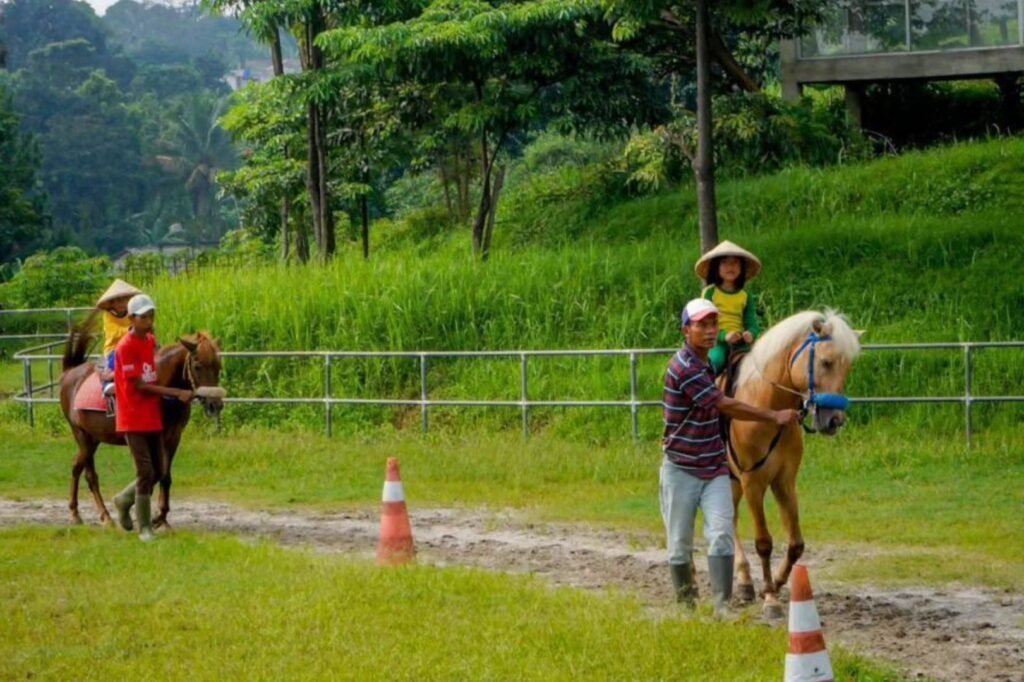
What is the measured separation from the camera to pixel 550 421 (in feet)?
67.6

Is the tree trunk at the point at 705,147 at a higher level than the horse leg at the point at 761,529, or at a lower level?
higher

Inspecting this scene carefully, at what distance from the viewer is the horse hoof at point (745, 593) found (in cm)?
1143

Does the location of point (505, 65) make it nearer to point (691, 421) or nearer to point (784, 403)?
point (784, 403)

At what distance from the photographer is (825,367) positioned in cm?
1053

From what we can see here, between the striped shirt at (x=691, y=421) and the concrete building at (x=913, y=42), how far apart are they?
19212mm

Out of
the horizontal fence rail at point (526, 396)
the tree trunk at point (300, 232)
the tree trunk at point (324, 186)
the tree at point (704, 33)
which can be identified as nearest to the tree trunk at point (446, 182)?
the tree trunk at point (300, 232)

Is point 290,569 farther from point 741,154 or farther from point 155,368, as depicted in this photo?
point 741,154

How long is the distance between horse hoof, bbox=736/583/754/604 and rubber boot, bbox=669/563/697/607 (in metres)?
0.84

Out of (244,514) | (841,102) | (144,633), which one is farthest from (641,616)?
(841,102)

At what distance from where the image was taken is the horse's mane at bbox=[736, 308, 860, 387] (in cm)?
1055

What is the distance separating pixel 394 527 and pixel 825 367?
3575 millimetres

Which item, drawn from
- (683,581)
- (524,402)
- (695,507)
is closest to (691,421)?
(695,507)

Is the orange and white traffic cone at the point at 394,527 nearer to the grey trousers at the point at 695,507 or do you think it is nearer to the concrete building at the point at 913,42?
the grey trousers at the point at 695,507

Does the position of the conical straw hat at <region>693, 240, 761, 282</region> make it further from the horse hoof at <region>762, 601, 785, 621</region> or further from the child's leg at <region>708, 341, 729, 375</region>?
the horse hoof at <region>762, 601, 785, 621</region>
